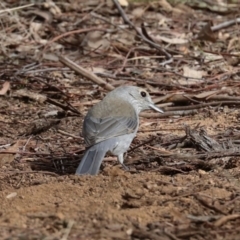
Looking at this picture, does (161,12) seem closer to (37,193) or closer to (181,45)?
(181,45)

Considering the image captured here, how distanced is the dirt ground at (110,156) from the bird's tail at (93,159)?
86 mm

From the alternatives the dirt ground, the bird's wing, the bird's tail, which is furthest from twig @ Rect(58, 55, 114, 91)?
the bird's tail

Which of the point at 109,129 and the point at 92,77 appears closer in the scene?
the point at 109,129

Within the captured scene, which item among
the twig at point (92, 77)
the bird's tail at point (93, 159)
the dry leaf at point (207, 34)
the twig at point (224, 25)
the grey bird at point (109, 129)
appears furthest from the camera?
the twig at point (224, 25)

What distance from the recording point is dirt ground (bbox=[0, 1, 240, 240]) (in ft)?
14.5

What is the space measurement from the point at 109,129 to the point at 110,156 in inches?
18.4

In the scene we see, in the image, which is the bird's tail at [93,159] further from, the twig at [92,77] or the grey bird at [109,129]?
the twig at [92,77]

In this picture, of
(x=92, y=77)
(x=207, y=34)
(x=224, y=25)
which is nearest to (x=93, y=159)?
(x=92, y=77)

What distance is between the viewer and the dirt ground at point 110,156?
442cm

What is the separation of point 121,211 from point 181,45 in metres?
6.09

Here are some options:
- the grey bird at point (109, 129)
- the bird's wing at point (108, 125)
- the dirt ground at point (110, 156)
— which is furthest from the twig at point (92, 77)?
the bird's wing at point (108, 125)

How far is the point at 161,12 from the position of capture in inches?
467

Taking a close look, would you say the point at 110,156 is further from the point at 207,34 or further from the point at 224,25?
the point at 224,25

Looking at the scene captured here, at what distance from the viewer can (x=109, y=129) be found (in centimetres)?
616
